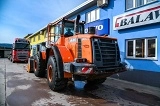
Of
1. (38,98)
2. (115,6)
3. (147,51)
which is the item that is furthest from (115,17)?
(38,98)

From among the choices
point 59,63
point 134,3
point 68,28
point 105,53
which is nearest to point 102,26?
point 134,3

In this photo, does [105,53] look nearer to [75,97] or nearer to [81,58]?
[81,58]

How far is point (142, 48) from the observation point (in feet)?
33.0

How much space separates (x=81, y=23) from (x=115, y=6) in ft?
12.7

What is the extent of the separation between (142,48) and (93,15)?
19.2 ft

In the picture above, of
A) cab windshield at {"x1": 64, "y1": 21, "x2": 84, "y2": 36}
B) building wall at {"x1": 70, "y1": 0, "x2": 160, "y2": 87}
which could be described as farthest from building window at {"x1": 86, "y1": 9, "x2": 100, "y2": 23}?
cab windshield at {"x1": 64, "y1": 21, "x2": 84, "y2": 36}

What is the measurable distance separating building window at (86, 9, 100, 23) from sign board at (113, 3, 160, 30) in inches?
104

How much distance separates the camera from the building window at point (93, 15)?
1421 cm

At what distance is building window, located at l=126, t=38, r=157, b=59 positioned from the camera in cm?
942

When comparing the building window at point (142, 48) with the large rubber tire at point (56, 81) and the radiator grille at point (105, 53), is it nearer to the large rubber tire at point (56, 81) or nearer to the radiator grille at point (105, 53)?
the radiator grille at point (105, 53)

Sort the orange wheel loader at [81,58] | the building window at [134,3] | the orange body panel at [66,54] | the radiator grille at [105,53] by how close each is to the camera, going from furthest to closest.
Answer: the building window at [134,3], the orange body panel at [66,54], the radiator grille at [105,53], the orange wheel loader at [81,58]

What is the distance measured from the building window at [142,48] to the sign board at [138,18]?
2.97ft

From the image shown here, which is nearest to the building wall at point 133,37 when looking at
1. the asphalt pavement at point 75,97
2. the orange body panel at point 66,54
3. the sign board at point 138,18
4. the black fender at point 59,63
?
the sign board at point 138,18

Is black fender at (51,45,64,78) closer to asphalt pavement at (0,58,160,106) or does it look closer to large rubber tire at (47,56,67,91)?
large rubber tire at (47,56,67,91)
